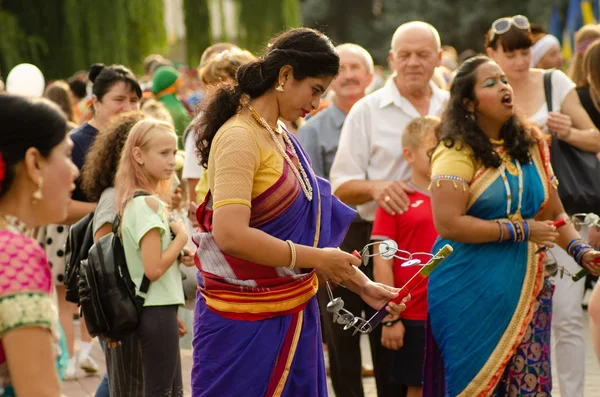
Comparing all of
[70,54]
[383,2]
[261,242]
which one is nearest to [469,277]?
[261,242]

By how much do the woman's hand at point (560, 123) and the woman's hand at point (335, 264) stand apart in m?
2.81

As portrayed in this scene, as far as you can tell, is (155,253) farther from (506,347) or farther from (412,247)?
(506,347)

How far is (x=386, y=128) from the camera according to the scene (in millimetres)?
6531

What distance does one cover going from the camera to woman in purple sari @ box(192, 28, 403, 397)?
13.6ft

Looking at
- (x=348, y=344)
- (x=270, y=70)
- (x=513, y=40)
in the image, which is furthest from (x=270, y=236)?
(x=513, y=40)

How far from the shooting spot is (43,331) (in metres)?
2.79

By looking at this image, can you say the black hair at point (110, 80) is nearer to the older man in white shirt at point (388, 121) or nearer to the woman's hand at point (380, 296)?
the older man in white shirt at point (388, 121)

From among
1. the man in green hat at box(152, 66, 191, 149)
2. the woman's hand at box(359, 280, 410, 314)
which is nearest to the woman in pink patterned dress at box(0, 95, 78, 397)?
the woman's hand at box(359, 280, 410, 314)

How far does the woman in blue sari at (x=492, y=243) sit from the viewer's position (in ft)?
17.6

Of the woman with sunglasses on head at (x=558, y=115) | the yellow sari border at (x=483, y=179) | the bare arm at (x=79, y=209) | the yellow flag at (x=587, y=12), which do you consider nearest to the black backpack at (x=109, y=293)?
the bare arm at (x=79, y=209)

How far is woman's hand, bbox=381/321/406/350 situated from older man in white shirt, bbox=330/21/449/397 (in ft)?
1.19

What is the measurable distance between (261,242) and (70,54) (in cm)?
1446

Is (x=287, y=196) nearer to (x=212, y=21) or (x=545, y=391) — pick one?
(x=545, y=391)

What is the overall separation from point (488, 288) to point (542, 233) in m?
0.39
